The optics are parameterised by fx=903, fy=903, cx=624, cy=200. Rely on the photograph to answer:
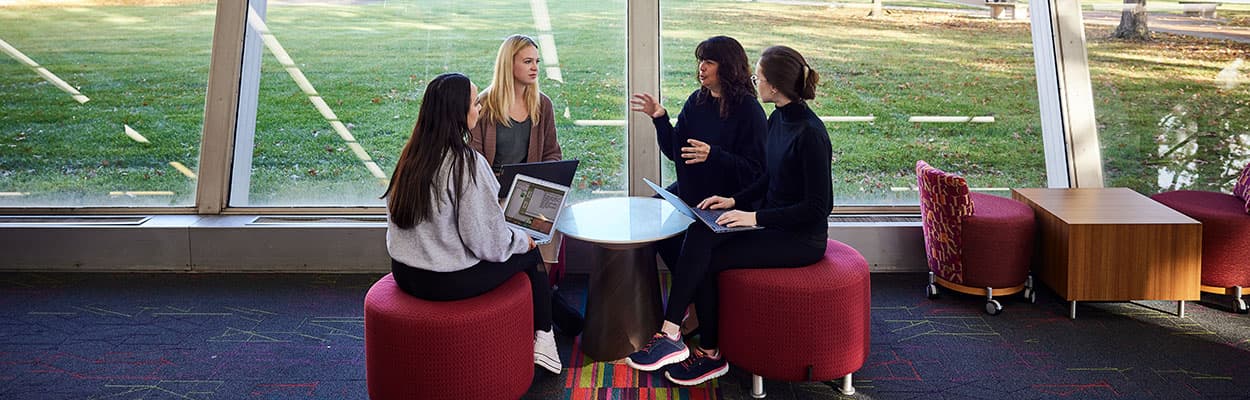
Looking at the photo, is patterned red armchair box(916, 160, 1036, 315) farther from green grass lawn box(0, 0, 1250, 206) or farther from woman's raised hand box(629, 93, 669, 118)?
woman's raised hand box(629, 93, 669, 118)

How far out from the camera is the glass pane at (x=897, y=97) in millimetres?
5527

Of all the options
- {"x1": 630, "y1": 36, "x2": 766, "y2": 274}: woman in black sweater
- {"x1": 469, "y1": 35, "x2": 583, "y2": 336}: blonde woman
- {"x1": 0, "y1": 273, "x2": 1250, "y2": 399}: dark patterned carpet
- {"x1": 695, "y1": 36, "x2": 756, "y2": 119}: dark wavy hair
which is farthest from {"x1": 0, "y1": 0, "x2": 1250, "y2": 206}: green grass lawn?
{"x1": 695, "y1": 36, "x2": 756, "y2": 119}: dark wavy hair

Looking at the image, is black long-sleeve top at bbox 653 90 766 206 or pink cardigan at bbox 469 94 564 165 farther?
pink cardigan at bbox 469 94 564 165

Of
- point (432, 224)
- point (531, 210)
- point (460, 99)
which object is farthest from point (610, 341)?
point (460, 99)

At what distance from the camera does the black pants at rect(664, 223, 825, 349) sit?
3.50 meters

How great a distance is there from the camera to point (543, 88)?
5.48 metres

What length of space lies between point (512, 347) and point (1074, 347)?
8.30 feet

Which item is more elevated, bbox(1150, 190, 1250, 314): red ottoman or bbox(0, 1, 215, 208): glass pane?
bbox(0, 1, 215, 208): glass pane

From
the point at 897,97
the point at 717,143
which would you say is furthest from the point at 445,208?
the point at 897,97

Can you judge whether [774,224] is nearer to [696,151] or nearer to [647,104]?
[696,151]

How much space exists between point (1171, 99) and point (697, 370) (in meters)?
3.80

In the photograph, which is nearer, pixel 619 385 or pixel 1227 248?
pixel 619 385

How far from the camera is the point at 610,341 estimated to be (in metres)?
3.88

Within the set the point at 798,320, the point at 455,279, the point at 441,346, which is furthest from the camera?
the point at 798,320
